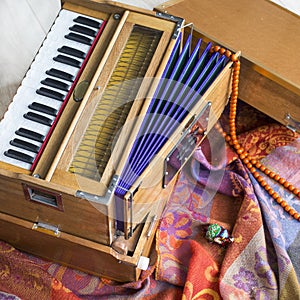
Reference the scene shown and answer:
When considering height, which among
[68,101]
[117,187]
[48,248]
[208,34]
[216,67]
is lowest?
[48,248]

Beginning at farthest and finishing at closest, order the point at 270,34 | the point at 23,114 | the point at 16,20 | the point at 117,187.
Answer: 1. the point at 16,20
2. the point at 270,34
3. the point at 23,114
4. the point at 117,187

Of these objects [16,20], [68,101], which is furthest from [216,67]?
[16,20]

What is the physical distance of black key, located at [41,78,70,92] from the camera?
5.30 ft

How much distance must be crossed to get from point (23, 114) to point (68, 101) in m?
0.11

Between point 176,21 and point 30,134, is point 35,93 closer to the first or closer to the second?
point 30,134

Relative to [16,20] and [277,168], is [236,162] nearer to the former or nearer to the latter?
[277,168]

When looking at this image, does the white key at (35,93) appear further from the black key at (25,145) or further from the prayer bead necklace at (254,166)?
the prayer bead necklace at (254,166)

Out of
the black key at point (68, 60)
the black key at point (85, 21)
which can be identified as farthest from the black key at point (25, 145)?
the black key at point (85, 21)

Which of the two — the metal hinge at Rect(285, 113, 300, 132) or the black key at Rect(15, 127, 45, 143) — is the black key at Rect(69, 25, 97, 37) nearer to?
the black key at Rect(15, 127, 45, 143)

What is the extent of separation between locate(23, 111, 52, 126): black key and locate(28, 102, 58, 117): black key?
0.6 inches

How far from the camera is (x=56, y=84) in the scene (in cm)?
162

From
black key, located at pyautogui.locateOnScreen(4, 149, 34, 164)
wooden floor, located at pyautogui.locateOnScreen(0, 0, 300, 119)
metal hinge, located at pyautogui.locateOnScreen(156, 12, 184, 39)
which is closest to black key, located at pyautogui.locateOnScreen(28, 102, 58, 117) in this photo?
black key, located at pyautogui.locateOnScreen(4, 149, 34, 164)

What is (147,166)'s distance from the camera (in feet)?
5.02

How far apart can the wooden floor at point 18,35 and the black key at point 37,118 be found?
0.50 metres
